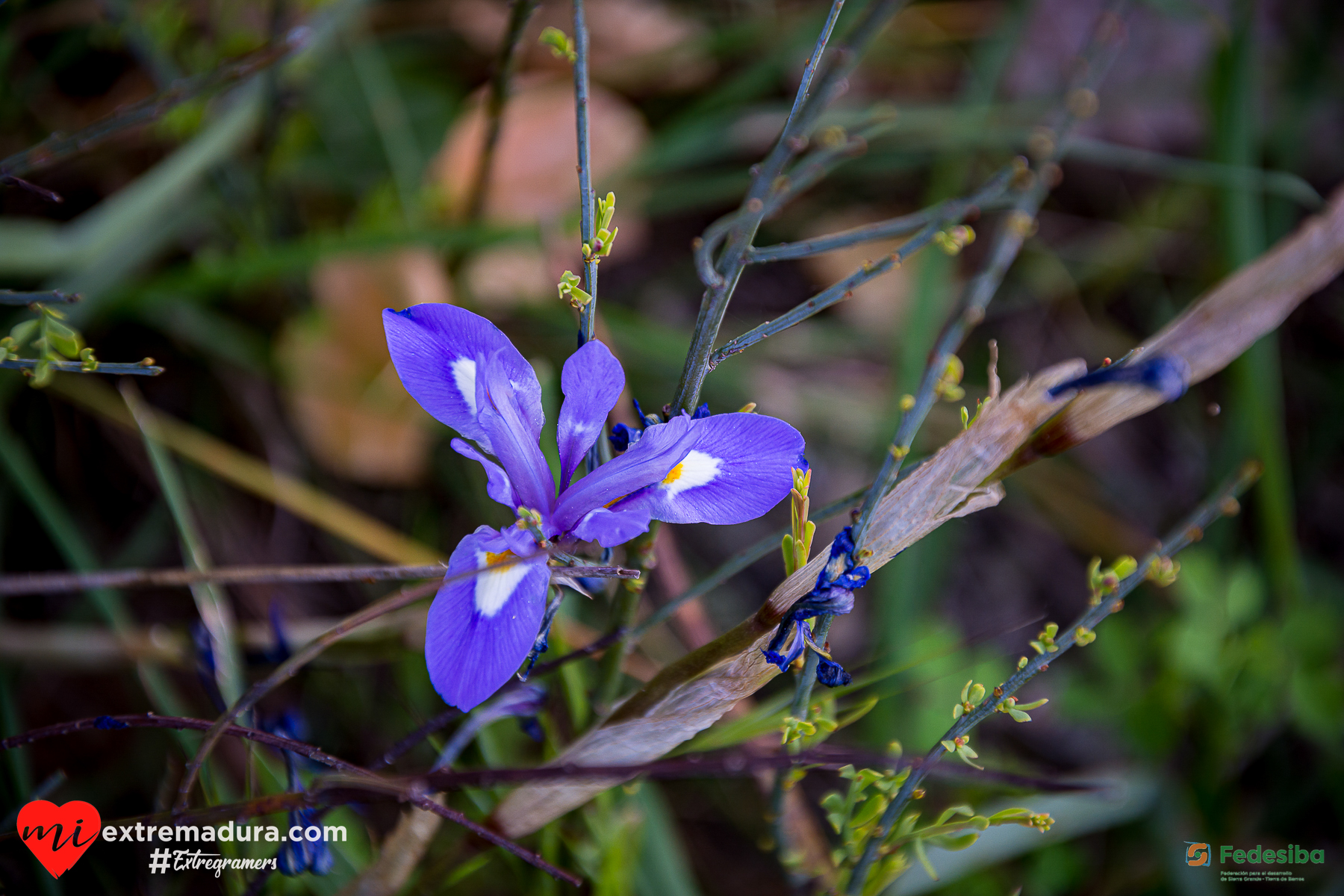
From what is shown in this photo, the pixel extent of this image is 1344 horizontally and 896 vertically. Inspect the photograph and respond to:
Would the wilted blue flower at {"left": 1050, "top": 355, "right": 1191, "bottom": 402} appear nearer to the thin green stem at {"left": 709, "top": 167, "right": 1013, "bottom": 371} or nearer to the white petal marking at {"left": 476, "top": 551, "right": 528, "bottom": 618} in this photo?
the thin green stem at {"left": 709, "top": 167, "right": 1013, "bottom": 371}

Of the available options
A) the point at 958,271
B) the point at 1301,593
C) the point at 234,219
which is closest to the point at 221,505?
the point at 234,219

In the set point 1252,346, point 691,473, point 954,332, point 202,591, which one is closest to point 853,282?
point 954,332

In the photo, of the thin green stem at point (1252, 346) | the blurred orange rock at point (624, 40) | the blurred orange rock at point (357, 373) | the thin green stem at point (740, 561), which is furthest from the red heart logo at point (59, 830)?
the thin green stem at point (1252, 346)

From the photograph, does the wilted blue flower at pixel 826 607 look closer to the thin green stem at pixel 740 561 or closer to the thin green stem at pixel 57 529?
the thin green stem at pixel 740 561

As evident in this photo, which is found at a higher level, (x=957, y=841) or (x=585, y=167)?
(x=585, y=167)

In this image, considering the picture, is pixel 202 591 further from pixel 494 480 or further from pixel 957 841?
pixel 957 841

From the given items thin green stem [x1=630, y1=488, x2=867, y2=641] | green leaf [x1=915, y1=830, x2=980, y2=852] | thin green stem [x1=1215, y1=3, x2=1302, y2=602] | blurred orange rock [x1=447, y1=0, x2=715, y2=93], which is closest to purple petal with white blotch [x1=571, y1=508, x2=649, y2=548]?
thin green stem [x1=630, y1=488, x2=867, y2=641]
